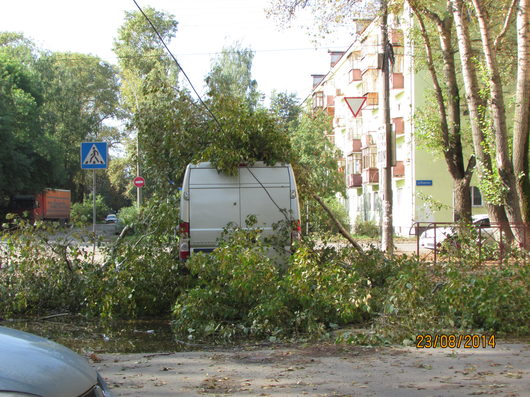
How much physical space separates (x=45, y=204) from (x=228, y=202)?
39.7 meters

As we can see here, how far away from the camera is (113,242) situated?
10297mm

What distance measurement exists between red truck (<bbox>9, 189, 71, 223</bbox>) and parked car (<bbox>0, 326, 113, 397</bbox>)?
4051 cm

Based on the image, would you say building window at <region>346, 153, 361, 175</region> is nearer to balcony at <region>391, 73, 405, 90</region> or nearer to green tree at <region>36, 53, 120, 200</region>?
balcony at <region>391, 73, 405, 90</region>

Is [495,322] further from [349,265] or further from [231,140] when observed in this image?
[231,140]

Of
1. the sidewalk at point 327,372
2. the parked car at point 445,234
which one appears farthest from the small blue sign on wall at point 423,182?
the sidewalk at point 327,372

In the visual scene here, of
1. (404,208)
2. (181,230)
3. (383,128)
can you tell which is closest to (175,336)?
(181,230)

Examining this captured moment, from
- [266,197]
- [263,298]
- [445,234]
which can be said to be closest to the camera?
[263,298]

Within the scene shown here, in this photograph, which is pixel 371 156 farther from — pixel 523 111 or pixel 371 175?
pixel 523 111

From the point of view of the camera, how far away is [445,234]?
14641mm

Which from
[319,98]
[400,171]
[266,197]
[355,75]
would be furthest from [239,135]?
[319,98]

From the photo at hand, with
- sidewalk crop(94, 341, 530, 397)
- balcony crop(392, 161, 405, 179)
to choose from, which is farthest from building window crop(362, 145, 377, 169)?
sidewalk crop(94, 341, 530, 397)

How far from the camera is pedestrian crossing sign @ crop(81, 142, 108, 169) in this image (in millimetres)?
12906

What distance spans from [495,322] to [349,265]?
3143 mm

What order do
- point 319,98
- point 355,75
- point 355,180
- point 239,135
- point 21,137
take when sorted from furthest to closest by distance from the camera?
point 319,98, point 355,180, point 355,75, point 21,137, point 239,135
